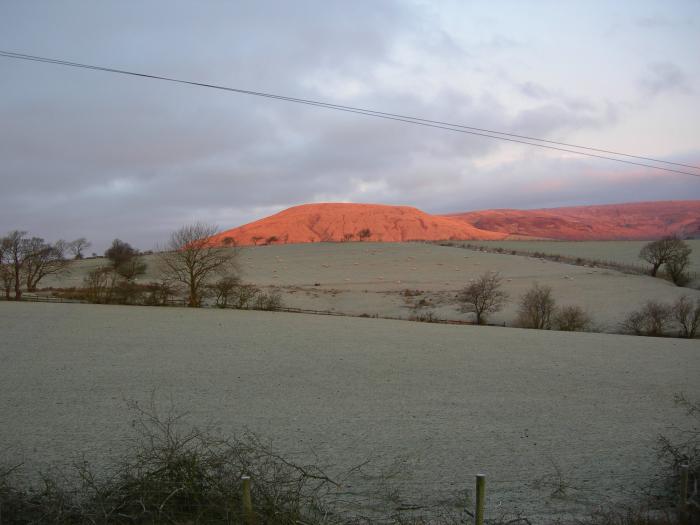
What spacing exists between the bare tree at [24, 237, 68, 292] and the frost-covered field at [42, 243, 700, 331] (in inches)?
215

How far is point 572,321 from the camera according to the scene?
33.4m

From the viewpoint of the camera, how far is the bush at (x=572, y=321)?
33281 millimetres

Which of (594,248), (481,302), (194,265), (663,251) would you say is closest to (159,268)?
(194,265)

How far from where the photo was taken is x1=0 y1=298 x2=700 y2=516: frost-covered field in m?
9.63

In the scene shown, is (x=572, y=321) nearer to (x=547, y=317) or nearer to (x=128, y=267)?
(x=547, y=317)

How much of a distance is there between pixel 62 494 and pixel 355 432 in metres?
6.07

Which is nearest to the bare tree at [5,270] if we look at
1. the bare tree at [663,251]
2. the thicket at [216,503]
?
the thicket at [216,503]

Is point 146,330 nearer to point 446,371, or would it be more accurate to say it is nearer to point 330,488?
point 446,371

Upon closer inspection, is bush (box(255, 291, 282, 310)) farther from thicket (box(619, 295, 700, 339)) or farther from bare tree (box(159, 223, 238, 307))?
thicket (box(619, 295, 700, 339))

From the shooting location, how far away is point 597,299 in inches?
1660

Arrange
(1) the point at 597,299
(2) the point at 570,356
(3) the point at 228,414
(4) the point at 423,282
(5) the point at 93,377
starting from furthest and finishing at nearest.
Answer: (4) the point at 423,282 → (1) the point at 597,299 → (2) the point at 570,356 → (5) the point at 93,377 → (3) the point at 228,414

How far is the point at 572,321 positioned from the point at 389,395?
884 inches

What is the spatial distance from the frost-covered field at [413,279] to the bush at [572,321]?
99 centimetres


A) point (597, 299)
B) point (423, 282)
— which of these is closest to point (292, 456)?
point (597, 299)
